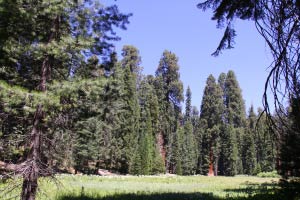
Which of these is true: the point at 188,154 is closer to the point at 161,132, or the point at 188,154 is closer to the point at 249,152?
the point at 161,132

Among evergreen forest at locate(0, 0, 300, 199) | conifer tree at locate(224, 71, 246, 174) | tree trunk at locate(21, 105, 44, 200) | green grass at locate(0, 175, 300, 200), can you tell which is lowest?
green grass at locate(0, 175, 300, 200)

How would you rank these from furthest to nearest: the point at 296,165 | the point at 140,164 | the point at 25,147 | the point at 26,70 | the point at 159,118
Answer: the point at 159,118, the point at 140,164, the point at 296,165, the point at 26,70, the point at 25,147

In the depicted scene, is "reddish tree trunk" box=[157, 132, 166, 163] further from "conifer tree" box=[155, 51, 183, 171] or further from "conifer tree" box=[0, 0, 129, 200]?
"conifer tree" box=[0, 0, 129, 200]

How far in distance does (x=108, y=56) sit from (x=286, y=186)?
7.44 metres

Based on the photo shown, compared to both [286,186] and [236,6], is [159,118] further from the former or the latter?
[236,6]

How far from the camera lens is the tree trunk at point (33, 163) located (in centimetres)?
812

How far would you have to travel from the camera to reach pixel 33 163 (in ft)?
26.7

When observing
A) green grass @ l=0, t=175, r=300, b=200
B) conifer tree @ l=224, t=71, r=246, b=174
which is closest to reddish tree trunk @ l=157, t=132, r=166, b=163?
conifer tree @ l=224, t=71, r=246, b=174

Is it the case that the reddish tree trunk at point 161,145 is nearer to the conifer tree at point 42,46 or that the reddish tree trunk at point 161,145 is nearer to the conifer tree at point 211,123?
the conifer tree at point 211,123

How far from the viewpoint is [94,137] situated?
37156 millimetres

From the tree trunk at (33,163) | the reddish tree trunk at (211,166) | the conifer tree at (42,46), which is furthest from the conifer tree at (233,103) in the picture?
the tree trunk at (33,163)

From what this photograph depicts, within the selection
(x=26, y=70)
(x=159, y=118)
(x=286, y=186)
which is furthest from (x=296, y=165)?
(x=159, y=118)

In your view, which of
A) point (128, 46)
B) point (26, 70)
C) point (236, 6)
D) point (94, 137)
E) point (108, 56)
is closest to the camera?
point (236, 6)

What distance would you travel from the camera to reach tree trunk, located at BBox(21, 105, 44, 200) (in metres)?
8.12
